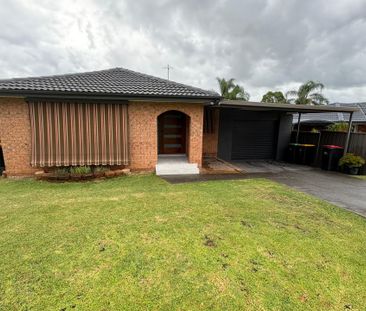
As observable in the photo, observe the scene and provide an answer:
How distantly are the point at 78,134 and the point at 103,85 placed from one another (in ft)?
6.60

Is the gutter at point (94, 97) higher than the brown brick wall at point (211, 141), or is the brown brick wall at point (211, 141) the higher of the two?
the gutter at point (94, 97)

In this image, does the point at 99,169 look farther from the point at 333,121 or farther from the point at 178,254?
the point at 333,121

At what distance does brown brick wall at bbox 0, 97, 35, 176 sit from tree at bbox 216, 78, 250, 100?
2176cm

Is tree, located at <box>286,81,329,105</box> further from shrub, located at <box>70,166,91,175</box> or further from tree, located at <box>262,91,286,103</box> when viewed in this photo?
shrub, located at <box>70,166,91,175</box>

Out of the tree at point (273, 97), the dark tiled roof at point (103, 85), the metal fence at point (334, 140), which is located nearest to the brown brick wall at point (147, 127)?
the dark tiled roof at point (103, 85)

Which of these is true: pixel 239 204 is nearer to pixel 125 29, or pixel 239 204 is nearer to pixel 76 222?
pixel 76 222

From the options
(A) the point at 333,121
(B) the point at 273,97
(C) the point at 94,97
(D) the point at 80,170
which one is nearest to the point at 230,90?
(B) the point at 273,97

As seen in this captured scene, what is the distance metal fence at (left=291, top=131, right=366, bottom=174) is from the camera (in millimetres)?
9827

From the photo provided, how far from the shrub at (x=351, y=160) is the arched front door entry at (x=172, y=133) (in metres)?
7.35

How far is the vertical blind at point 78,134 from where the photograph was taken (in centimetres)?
714

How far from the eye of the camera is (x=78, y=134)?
745 centimetres

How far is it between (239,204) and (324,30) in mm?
14095

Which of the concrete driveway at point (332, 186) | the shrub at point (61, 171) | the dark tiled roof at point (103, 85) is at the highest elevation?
the dark tiled roof at point (103, 85)

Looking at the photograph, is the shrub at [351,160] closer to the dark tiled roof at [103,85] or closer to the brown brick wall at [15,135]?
the dark tiled roof at [103,85]
